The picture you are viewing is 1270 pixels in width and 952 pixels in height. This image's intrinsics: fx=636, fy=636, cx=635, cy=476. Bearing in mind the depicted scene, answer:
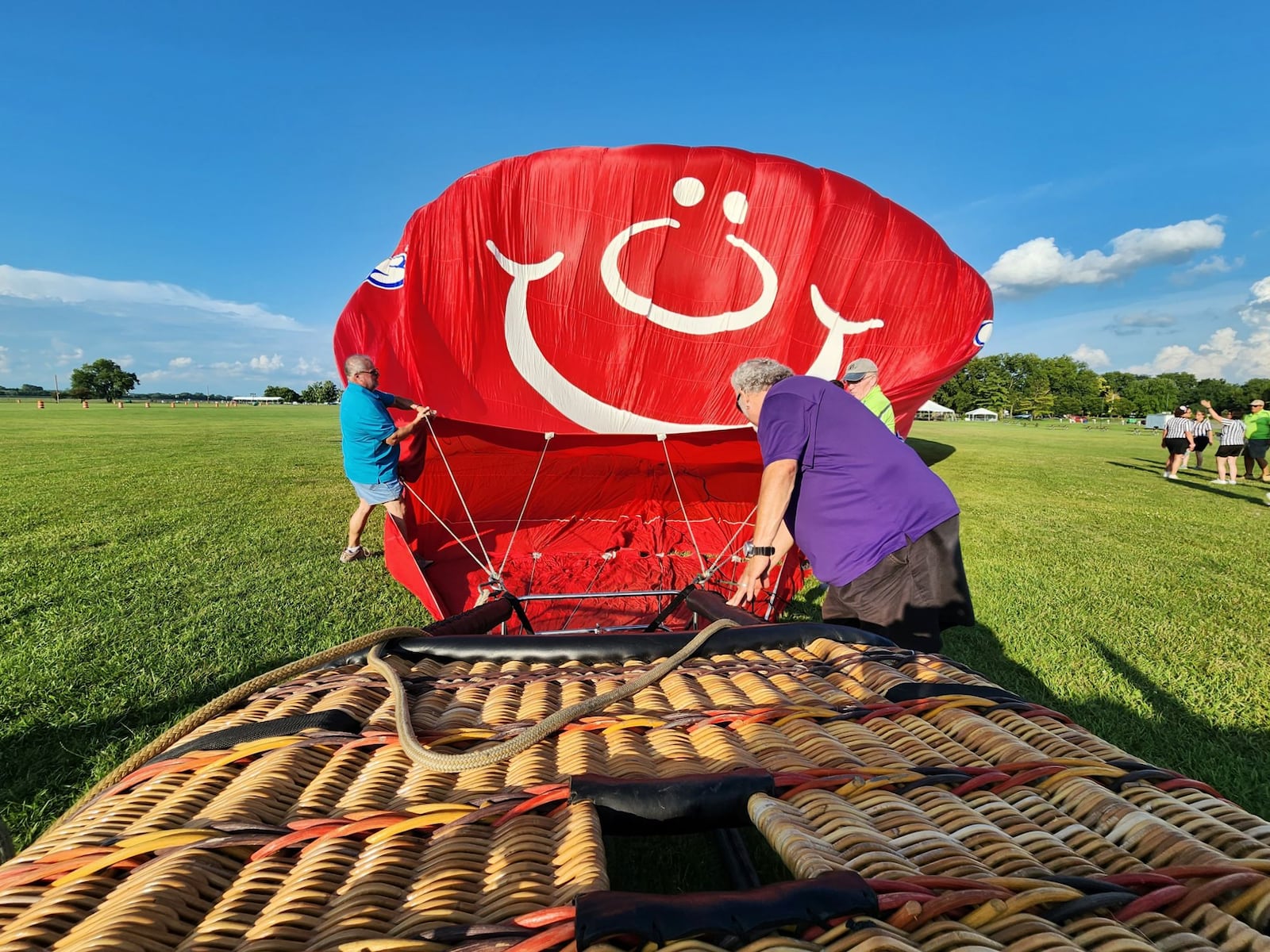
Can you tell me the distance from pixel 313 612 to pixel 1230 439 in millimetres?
16729

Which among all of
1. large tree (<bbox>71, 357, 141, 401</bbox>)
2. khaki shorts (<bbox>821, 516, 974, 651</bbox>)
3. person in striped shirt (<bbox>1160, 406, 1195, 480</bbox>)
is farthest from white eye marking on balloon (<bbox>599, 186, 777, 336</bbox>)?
large tree (<bbox>71, 357, 141, 401</bbox>)

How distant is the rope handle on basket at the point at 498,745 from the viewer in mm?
946

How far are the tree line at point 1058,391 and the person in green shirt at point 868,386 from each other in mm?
92379

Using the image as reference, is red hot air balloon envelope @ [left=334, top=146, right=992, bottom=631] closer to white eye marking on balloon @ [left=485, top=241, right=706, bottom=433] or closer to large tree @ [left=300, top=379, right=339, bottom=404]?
white eye marking on balloon @ [left=485, top=241, right=706, bottom=433]

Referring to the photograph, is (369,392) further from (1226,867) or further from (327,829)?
(1226,867)

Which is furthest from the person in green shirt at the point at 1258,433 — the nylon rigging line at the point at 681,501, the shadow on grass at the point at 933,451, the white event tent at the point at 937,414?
the white event tent at the point at 937,414

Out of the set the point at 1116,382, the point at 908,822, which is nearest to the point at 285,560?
the point at 908,822

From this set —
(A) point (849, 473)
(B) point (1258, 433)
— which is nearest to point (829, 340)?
(A) point (849, 473)

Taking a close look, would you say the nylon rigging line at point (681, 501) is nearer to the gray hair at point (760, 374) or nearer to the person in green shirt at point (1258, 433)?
the gray hair at point (760, 374)

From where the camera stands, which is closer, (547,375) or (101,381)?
(547,375)

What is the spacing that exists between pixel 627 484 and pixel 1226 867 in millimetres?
4212

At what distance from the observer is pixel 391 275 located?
382cm

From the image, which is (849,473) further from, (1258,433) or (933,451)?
(933,451)

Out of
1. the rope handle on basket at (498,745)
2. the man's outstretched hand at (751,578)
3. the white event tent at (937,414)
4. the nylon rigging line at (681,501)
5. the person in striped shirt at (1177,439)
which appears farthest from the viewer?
the white event tent at (937,414)
